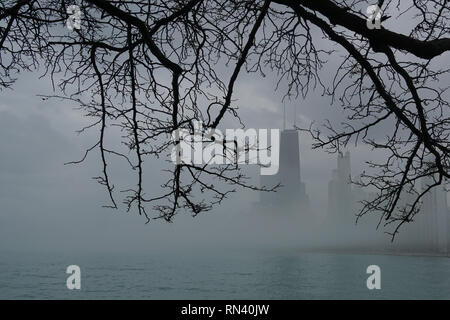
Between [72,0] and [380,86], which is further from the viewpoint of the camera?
[72,0]

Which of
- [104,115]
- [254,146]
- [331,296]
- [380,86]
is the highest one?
[380,86]

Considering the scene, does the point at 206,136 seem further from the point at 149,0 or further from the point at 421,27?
the point at 421,27
